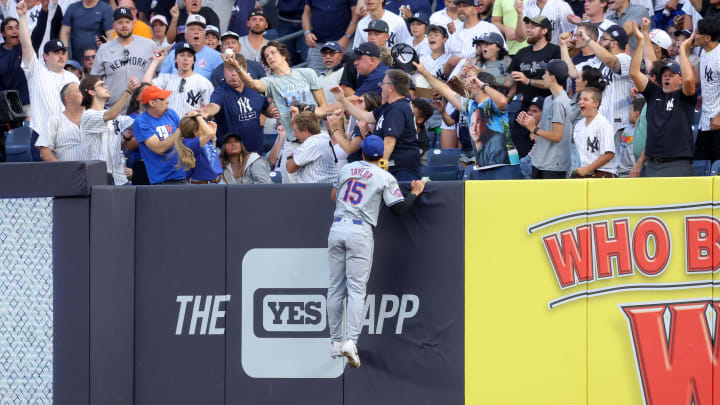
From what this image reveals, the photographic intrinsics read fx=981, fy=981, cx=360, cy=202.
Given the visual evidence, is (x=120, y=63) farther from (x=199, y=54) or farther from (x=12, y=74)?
(x=12, y=74)

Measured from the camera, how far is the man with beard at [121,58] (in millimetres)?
13266

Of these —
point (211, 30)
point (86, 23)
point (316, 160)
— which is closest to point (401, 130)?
point (316, 160)

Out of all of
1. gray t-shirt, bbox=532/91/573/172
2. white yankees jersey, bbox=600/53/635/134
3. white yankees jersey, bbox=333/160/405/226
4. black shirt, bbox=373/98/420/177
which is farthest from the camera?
white yankees jersey, bbox=600/53/635/134

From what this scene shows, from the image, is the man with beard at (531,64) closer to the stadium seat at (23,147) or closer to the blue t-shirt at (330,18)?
the blue t-shirt at (330,18)

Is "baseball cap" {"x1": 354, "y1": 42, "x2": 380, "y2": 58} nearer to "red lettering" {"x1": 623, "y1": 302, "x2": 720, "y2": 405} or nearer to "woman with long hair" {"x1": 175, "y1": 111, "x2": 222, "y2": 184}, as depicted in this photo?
"woman with long hair" {"x1": 175, "y1": 111, "x2": 222, "y2": 184}

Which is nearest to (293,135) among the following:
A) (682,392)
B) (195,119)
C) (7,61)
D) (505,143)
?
(195,119)

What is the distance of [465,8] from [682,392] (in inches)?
272

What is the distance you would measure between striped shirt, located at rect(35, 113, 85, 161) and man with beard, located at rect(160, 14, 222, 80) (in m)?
2.38

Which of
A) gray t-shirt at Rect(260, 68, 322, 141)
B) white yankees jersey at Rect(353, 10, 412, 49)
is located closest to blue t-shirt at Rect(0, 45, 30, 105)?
white yankees jersey at Rect(353, 10, 412, 49)

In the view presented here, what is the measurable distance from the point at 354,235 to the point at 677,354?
8.85 feet

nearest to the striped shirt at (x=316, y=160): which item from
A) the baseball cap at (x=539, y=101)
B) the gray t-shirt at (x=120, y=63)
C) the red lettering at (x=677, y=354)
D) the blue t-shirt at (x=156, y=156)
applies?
the blue t-shirt at (x=156, y=156)

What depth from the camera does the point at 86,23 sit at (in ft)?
49.0

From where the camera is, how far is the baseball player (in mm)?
7629

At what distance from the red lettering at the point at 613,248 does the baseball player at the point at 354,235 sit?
1.50 metres
